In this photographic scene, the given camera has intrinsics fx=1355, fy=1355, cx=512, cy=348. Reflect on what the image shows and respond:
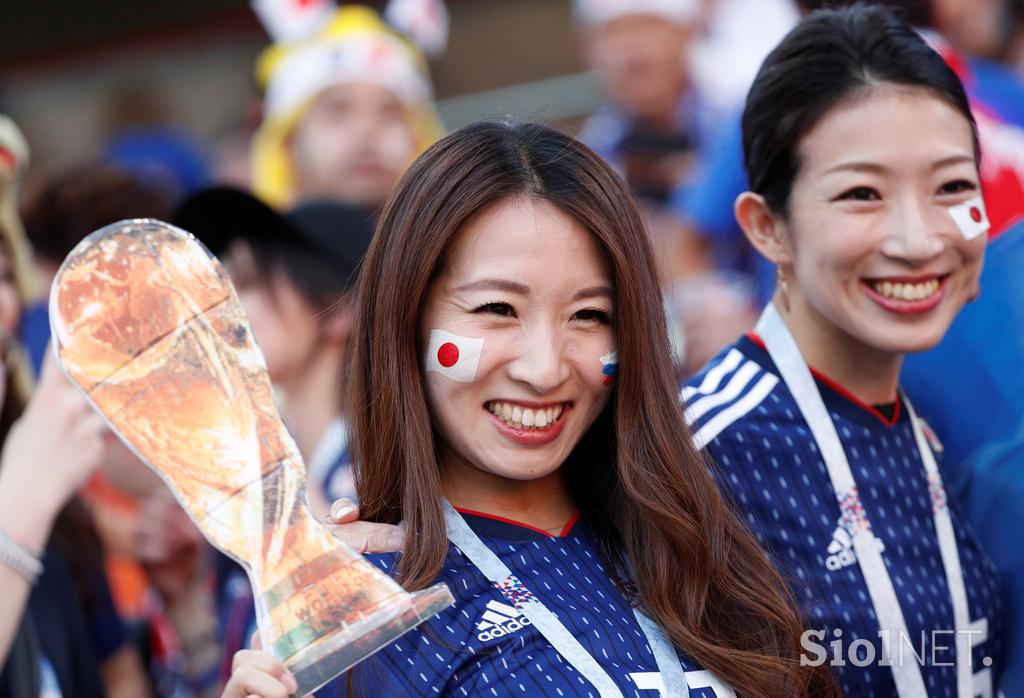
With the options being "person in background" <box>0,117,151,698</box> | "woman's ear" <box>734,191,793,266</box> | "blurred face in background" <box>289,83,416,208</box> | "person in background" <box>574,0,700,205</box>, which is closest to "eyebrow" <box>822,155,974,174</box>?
"woman's ear" <box>734,191,793,266</box>

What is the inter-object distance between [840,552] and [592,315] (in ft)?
1.90

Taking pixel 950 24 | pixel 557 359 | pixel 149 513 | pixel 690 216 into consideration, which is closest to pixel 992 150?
pixel 950 24

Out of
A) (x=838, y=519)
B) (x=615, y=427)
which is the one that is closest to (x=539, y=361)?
(x=615, y=427)

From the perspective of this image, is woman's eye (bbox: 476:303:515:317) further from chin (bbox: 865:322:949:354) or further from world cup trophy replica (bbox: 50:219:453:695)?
chin (bbox: 865:322:949:354)

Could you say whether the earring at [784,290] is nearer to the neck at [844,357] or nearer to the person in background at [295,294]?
the neck at [844,357]

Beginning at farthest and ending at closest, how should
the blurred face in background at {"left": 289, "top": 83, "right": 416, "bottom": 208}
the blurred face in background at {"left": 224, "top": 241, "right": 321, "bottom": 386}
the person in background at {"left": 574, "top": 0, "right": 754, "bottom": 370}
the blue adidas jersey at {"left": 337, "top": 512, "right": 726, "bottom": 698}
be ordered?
the person in background at {"left": 574, "top": 0, "right": 754, "bottom": 370}, the blurred face in background at {"left": 289, "top": 83, "right": 416, "bottom": 208}, the blurred face in background at {"left": 224, "top": 241, "right": 321, "bottom": 386}, the blue adidas jersey at {"left": 337, "top": 512, "right": 726, "bottom": 698}

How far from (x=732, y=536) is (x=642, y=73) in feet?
11.4

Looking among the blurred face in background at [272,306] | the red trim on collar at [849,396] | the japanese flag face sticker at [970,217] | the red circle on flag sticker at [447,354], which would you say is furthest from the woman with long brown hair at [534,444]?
the blurred face in background at [272,306]

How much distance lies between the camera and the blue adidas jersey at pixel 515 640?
1.73 meters

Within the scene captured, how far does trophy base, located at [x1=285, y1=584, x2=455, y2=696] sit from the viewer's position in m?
1.56

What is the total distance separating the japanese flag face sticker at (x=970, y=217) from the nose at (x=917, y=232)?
0.04 ft

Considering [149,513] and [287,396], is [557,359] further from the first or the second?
[149,513]

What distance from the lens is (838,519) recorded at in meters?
2.15

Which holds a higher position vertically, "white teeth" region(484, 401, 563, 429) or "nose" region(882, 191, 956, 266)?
"nose" region(882, 191, 956, 266)
